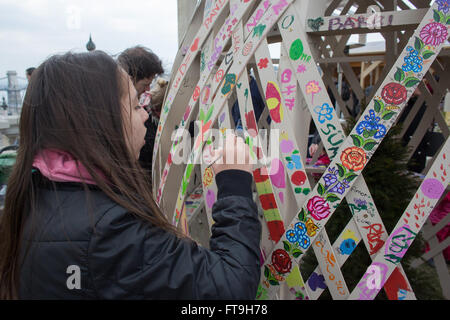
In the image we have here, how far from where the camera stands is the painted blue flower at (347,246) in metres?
1.50

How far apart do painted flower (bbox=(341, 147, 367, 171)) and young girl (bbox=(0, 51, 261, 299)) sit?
0.50 m

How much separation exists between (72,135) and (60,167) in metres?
0.10

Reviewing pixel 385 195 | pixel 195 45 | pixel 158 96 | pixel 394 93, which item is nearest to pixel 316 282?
pixel 385 195

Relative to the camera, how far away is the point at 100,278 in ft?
3.19

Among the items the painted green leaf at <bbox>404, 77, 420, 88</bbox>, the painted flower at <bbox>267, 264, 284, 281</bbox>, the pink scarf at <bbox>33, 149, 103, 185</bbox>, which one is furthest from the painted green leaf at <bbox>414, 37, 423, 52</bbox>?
the pink scarf at <bbox>33, 149, 103, 185</bbox>

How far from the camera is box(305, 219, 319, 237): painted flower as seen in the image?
4.88ft

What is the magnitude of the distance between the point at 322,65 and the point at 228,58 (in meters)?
2.72

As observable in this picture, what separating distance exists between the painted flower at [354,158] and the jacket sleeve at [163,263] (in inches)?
22.1

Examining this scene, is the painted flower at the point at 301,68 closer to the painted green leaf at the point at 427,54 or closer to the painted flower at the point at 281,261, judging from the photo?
the painted green leaf at the point at 427,54

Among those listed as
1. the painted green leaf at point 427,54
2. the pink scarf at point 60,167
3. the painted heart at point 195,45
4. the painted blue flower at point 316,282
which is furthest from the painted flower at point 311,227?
the painted heart at point 195,45

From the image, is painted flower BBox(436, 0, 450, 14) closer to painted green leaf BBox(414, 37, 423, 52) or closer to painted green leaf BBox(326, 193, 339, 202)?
painted green leaf BBox(414, 37, 423, 52)

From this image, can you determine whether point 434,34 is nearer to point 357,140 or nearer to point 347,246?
point 357,140
